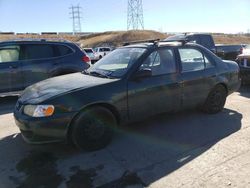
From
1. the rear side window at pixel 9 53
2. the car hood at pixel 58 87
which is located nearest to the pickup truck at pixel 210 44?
the rear side window at pixel 9 53

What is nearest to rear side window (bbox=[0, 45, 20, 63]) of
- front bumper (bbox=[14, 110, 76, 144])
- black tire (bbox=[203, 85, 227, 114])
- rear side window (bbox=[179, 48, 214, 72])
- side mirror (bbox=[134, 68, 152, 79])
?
front bumper (bbox=[14, 110, 76, 144])

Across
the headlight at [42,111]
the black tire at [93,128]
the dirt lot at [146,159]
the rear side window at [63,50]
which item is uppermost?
the rear side window at [63,50]

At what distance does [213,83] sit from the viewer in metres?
5.91

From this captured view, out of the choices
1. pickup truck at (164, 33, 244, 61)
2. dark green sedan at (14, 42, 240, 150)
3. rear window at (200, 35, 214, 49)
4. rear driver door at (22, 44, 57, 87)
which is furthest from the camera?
rear window at (200, 35, 214, 49)

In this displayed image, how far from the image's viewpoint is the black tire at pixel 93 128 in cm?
420

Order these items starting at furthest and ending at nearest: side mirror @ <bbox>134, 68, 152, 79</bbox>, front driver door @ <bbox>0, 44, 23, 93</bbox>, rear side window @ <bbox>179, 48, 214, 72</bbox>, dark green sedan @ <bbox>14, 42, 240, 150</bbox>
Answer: front driver door @ <bbox>0, 44, 23, 93</bbox> → rear side window @ <bbox>179, 48, 214, 72</bbox> → side mirror @ <bbox>134, 68, 152, 79</bbox> → dark green sedan @ <bbox>14, 42, 240, 150</bbox>

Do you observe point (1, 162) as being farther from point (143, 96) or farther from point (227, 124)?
point (227, 124)

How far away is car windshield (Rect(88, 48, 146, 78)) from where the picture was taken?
4.83 metres

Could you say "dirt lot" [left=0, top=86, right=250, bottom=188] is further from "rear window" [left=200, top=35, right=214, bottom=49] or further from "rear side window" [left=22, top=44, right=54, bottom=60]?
"rear window" [left=200, top=35, right=214, bottom=49]

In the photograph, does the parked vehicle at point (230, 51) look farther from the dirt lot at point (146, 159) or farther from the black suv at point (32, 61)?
the dirt lot at point (146, 159)

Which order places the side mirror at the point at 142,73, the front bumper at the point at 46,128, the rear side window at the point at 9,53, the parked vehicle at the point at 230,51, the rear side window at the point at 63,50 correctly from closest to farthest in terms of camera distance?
1. the front bumper at the point at 46,128
2. the side mirror at the point at 142,73
3. the rear side window at the point at 9,53
4. the rear side window at the point at 63,50
5. the parked vehicle at the point at 230,51

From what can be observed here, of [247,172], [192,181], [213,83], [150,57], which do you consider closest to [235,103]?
[213,83]

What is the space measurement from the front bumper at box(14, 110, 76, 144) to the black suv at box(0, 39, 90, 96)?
409 centimetres

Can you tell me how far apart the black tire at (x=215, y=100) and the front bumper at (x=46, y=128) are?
124 inches
